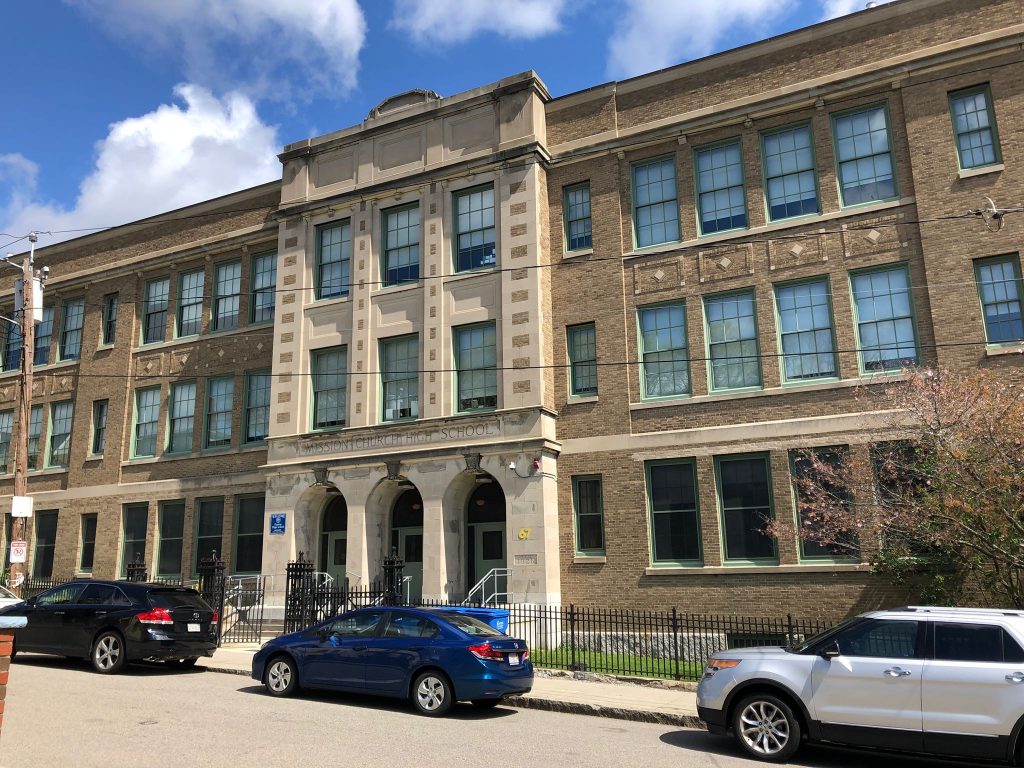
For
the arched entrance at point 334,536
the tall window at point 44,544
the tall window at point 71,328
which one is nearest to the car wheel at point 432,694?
the arched entrance at point 334,536

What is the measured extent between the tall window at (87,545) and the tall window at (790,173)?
23.7 meters

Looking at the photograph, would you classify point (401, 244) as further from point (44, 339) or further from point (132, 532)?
point (44, 339)

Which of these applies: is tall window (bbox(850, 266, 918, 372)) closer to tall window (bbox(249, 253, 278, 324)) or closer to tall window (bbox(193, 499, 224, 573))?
tall window (bbox(249, 253, 278, 324))

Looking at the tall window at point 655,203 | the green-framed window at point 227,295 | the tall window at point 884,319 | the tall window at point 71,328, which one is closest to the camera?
the tall window at point 884,319

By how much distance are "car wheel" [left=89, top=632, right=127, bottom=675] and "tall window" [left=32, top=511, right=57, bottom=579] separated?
15.7 m

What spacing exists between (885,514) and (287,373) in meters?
16.5

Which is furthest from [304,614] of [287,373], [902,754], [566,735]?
[902,754]

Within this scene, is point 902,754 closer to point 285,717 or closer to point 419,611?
point 419,611

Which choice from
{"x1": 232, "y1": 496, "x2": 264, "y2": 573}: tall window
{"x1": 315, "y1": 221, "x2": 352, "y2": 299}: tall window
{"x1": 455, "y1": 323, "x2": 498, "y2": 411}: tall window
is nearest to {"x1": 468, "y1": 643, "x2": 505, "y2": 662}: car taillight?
{"x1": 455, "y1": 323, "x2": 498, "y2": 411}: tall window

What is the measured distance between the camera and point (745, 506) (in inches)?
765

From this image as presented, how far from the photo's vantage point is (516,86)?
23078mm

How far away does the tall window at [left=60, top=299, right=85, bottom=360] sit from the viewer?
30703mm

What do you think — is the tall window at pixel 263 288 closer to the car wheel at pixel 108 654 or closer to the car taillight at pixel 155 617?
the car taillight at pixel 155 617

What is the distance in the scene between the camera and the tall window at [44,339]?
31.4 m
